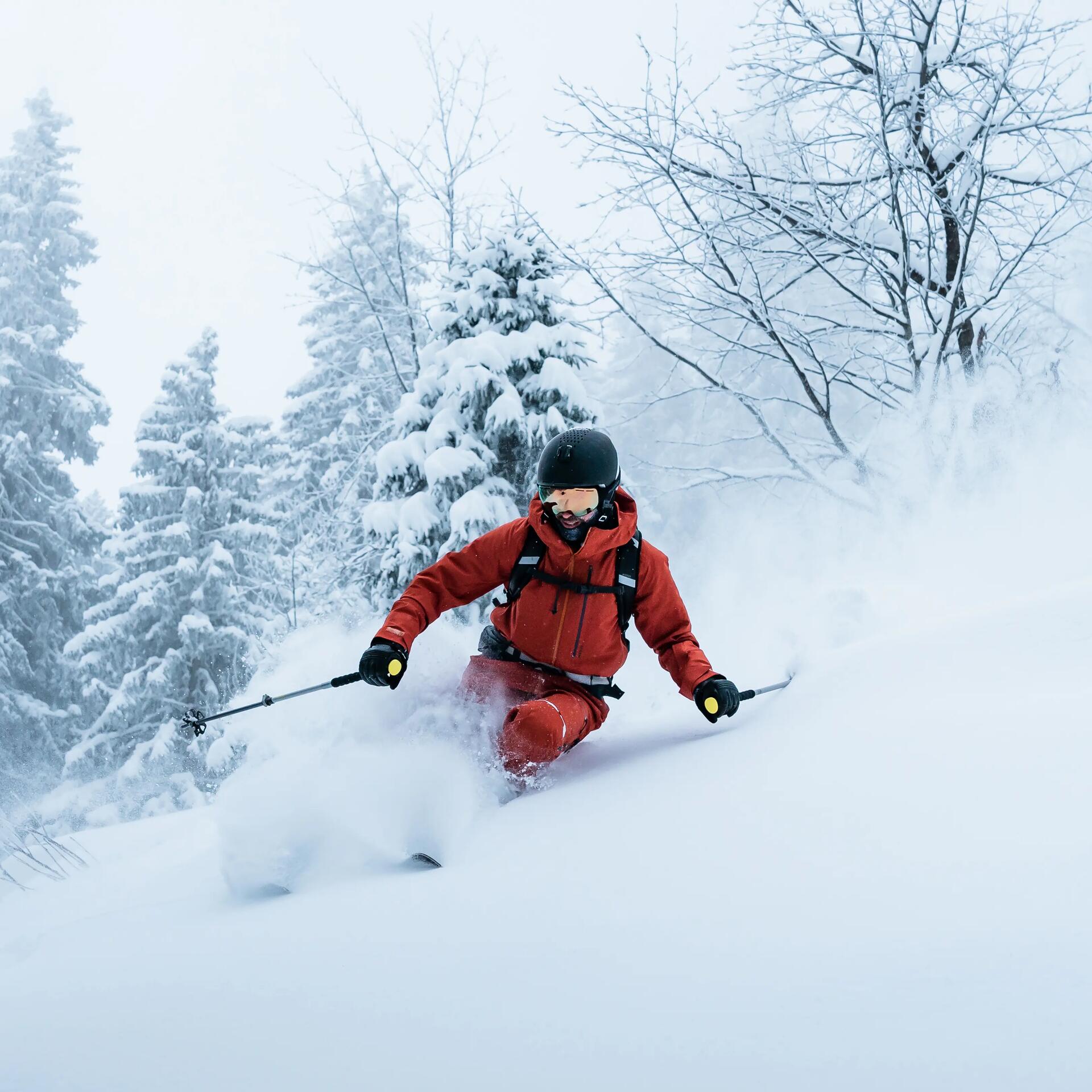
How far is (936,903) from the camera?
4.62 ft

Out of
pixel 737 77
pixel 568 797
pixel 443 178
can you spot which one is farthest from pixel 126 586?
pixel 568 797

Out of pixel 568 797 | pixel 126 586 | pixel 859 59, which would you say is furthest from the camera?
pixel 126 586

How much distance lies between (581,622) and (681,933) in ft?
6.57

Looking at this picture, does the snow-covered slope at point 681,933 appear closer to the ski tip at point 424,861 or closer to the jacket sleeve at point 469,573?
the ski tip at point 424,861

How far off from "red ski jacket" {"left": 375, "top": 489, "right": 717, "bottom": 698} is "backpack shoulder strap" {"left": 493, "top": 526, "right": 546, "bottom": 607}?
2 cm

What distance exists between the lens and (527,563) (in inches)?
139

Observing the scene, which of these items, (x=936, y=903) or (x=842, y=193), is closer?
(x=936, y=903)

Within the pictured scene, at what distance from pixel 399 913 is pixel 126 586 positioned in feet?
48.5

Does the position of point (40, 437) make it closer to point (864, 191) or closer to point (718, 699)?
point (864, 191)

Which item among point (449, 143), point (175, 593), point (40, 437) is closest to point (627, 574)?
point (449, 143)

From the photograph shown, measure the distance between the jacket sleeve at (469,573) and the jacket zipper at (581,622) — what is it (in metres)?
0.34

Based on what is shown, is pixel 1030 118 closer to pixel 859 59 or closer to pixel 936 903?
pixel 859 59

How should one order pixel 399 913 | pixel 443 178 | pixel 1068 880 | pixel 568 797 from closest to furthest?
pixel 1068 880 < pixel 399 913 < pixel 568 797 < pixel 443 178

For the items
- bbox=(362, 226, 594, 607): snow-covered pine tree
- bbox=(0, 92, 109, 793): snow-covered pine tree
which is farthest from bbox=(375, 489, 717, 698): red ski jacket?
bbox=(0, 92, 109, 793): snow-covered pine tree
